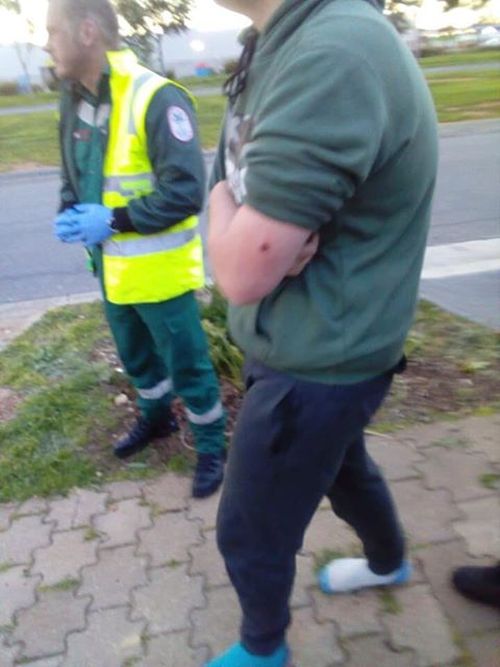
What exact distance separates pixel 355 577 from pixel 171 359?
1011mm

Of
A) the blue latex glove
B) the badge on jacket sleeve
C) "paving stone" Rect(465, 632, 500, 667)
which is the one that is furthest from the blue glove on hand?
"paving stone" Rect(465, 632, 500, 667)

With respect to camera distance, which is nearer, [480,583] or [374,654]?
[374,654]

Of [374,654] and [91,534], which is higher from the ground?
[374,654]

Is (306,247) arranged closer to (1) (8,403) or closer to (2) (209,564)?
(2) (209,564)

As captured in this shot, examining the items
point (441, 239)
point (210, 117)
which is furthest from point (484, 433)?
point (210, 117)

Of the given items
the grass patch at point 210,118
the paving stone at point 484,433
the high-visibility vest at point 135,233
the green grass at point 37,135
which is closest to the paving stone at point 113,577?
the high-visibility vest at point 135,233

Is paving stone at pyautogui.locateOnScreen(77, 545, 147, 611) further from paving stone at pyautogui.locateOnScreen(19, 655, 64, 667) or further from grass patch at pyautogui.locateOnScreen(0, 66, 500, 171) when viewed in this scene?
grass patch at pyautogui.locateOnScreen(0, 66, 500, 171)

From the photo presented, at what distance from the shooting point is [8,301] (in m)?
6.39

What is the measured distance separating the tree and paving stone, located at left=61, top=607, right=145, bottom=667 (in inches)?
130

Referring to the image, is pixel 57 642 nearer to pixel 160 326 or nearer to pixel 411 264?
pixel 160 326

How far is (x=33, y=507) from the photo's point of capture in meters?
3.22

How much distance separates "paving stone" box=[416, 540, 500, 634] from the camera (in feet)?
7.88

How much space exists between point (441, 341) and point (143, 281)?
2.01m

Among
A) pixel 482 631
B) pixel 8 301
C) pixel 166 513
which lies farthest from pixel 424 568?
pixel 8 301
